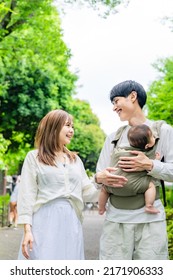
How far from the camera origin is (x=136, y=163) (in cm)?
395

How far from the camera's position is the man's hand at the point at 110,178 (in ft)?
13.0

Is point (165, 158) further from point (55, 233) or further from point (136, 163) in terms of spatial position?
point (55, 233)

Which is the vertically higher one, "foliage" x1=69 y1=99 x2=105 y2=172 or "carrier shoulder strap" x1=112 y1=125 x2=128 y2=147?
"foliage" x1=69 y1=99 x2=105 y2=172

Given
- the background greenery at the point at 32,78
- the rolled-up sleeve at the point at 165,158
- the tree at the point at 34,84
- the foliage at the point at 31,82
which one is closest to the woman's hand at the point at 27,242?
the rolled-up sleeve at the point at 165,158

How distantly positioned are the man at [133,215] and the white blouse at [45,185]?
0.24 m

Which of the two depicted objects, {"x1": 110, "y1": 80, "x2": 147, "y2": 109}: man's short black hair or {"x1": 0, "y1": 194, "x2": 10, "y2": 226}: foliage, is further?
{"x1": 0, "y1": 194, "x2": 10, "y2": 226}: foliage

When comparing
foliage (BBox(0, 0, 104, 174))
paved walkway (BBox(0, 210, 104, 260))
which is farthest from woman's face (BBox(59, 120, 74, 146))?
foliage (BBox(0, 0, 104, 174))

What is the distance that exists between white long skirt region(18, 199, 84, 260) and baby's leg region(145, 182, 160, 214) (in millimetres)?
591

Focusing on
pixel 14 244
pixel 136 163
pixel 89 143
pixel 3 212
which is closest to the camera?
pixel 136 163

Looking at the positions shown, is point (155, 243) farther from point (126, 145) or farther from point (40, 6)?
point (40, 6)

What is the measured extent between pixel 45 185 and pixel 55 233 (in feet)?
1.10

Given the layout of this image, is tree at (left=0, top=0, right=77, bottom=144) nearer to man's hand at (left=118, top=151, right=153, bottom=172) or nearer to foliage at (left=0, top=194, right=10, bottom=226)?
foliage at (left=0, top=194, right=10, bottom=226)

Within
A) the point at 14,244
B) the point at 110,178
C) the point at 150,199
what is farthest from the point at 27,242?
the point at 14,244

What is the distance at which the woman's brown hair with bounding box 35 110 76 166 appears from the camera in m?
4.30
